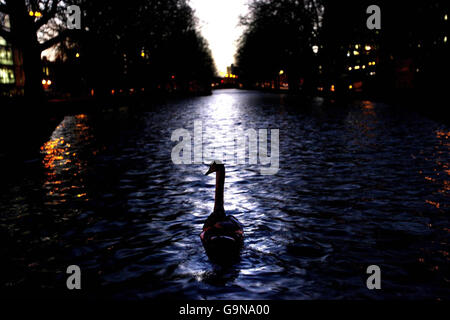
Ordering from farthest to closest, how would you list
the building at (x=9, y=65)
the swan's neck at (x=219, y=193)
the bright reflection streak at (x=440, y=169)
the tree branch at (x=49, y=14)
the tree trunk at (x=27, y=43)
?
the building at (x=9, y=65) → the tree branch at (x=49, y=14) → the tree trunk at (x=27, y=43) → the bright reflection streak at (x=440, y=169) → the swan's neck at (x=219, y=193)

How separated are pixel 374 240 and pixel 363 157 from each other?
253 inches

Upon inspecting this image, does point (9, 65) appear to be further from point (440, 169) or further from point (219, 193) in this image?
point (219, 193)

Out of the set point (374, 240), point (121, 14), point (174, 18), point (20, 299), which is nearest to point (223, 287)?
point (20, 299)

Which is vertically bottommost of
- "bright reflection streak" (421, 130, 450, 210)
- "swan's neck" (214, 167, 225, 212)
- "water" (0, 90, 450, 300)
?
"water" (0, 90, 450, 300)

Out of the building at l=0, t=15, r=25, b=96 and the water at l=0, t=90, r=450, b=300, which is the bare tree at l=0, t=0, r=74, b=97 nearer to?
the water at l=0, t=90, r=450, b=300

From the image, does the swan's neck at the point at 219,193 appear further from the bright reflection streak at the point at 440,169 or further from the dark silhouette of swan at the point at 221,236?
the bright reflection streak at the point at 440,169

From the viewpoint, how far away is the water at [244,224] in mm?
4586

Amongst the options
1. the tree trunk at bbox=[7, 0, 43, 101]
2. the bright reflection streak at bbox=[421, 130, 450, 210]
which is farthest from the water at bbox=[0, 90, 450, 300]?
the tree trunk at bbox=[7, 0, 43, 101]

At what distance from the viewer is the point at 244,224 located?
6520 millimetres

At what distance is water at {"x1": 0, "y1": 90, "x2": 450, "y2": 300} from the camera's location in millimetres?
4586

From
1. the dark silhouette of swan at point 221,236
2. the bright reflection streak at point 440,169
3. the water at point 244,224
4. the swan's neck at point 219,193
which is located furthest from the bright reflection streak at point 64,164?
the bright reflection streak at point 440,169

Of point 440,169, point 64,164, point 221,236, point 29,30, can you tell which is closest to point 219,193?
point 221,236

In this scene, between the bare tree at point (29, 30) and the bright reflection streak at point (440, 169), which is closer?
the bright reflection streak at point (440, 169)
